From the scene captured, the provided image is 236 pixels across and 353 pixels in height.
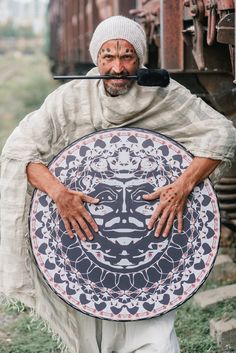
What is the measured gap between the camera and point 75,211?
3.12 m

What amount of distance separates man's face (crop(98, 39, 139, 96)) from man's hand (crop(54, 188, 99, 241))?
1.42 ft

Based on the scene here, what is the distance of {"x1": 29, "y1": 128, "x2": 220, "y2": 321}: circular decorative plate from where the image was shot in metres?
3.14

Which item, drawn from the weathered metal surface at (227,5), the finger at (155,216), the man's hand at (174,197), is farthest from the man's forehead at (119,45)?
the weathered metal surface at (227,5)

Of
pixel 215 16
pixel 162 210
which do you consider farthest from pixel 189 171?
pixel 215 16

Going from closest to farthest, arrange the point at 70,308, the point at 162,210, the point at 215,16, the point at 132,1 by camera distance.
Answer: the point at 162,210 → the point at 70,308 → the point at 215,16 → the point at 132,1

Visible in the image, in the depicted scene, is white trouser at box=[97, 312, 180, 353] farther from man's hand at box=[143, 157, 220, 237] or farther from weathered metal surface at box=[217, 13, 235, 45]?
weathered metal surface at box=[217, 13, 235, 45]

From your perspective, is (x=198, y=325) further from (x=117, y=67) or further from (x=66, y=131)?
(x=117, y=67)

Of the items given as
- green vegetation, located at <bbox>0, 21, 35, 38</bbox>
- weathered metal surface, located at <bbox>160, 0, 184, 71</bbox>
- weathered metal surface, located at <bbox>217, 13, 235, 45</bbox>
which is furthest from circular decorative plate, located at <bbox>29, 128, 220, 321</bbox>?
green vegetation, located at <bbox>0, 21, 35, 38</bbox>

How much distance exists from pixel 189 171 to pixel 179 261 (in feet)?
1.14

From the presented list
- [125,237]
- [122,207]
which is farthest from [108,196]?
[125,237]

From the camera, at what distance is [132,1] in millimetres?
8727

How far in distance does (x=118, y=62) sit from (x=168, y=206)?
23.3 inches

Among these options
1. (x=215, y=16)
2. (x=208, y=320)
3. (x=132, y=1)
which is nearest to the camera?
(x=215, y=16)

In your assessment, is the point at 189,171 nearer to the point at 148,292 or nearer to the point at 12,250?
the point at 148,292
